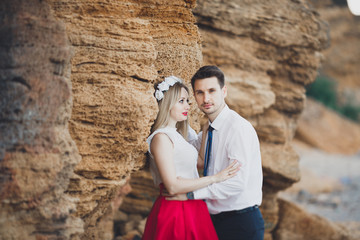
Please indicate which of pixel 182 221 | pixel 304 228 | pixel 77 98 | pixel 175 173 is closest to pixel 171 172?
pixel 175 173

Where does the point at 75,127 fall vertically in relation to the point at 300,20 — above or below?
below

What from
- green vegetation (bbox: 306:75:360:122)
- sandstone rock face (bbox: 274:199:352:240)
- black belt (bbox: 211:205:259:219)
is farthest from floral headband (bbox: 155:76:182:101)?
green vegetation (bbox: 306:75:360:122)

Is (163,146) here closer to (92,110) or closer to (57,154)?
(92,110)

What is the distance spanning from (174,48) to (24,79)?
1.78 m

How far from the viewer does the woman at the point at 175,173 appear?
3.26 meters

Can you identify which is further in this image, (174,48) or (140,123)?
(174,48)

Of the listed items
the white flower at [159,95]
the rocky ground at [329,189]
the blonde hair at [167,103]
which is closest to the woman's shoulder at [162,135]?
the blonde hair at [167,103]

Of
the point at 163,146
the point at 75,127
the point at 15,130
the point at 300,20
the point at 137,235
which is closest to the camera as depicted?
the point at 15,130

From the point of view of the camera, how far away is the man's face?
11.6 ft

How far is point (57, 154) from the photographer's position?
8.98 ft

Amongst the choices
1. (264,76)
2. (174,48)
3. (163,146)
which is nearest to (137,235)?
(163,146)

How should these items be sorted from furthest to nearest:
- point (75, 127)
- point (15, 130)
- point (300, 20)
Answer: point (300, 20)
point (75, 127)
point (15, 130)

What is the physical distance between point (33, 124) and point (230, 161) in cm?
185

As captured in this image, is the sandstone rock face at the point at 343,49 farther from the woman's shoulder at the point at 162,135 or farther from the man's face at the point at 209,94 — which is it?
the woman's shoulder at the point at 162,135
